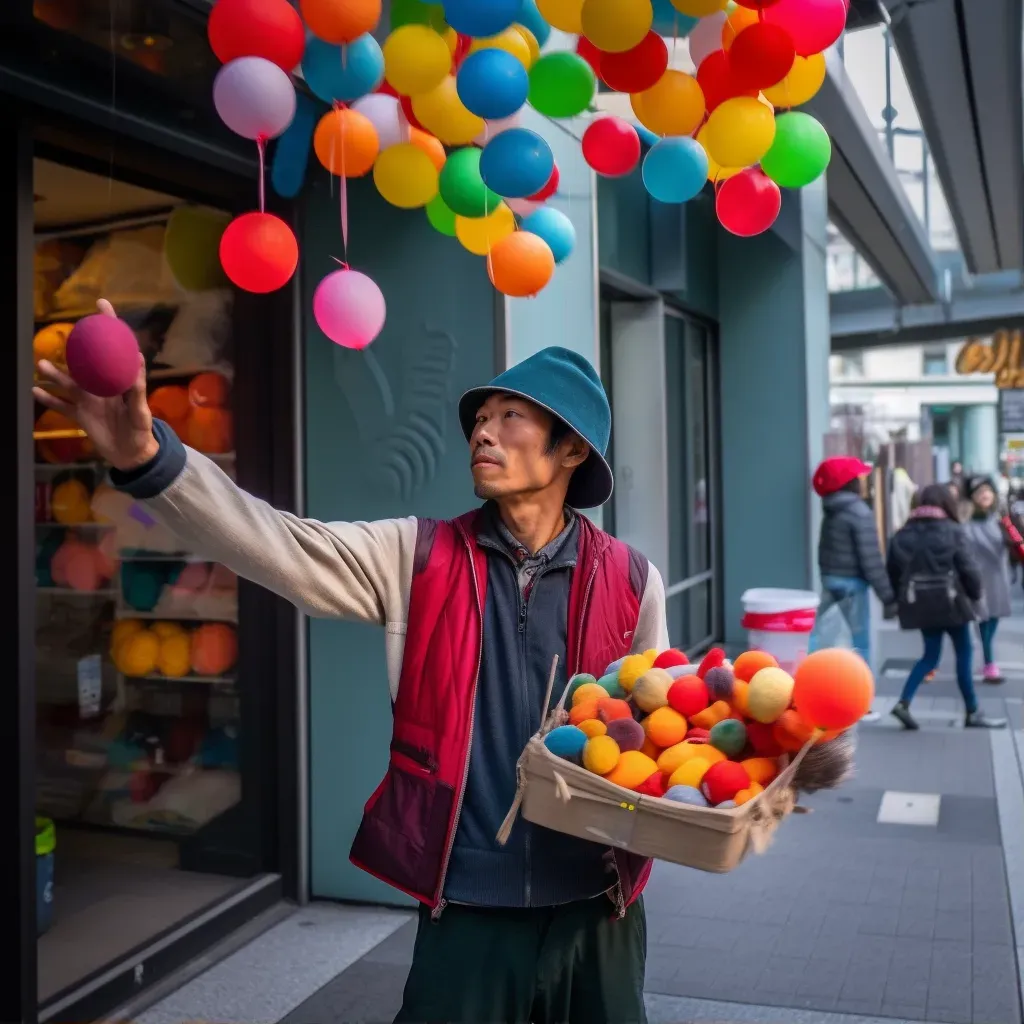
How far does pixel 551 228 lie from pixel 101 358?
1.97 m

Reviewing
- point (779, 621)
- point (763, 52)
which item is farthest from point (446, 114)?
point (779, 621)

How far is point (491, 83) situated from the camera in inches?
113

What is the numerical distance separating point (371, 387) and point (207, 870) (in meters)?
2.18

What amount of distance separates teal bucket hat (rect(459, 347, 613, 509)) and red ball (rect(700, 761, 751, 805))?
2.36ft

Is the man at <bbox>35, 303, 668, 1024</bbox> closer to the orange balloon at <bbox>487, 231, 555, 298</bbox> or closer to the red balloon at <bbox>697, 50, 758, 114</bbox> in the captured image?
the orange balloon at <bbox>487, 231, 555, 298</bbox>

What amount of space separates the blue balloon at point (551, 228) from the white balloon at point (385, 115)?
430 mm

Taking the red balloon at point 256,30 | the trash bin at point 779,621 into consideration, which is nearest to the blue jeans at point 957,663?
the trash bin at point 779,621

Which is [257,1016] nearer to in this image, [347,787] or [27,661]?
[347,787]

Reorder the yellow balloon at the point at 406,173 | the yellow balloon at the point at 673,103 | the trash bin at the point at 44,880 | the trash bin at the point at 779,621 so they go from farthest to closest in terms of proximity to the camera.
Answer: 1. the trash bin at the point at 779,621
2. the trash bin at the point at 44,880
3. the yellow balloon at the point at 406,173
4. the yellow balloon at the point at 673,103

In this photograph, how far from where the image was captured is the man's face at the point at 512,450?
7.85 feet

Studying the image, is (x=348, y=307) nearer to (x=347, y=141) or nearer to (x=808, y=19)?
(x=347, y=141)

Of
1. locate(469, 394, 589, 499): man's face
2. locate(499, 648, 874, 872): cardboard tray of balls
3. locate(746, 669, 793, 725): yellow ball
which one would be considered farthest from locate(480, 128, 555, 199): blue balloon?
locate(746, 669, 793, 725): yellow ball

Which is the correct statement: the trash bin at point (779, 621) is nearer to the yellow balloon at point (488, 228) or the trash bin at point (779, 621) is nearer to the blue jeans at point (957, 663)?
the blue jeans at point (957, 663)

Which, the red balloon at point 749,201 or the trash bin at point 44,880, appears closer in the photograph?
the red balloon at point 749,201
